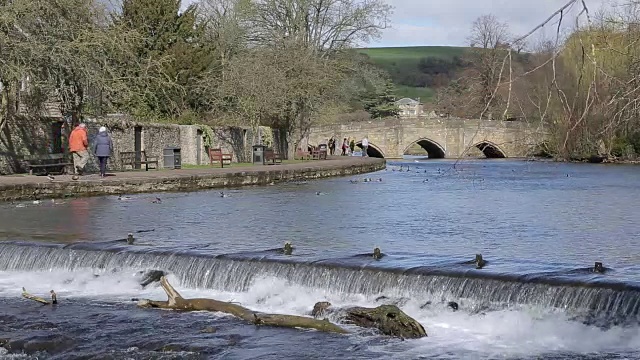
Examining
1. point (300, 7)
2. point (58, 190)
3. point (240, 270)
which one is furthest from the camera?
point (300, 7)

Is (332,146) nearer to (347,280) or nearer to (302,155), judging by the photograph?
(302,155)

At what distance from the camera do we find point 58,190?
2255 centimetres

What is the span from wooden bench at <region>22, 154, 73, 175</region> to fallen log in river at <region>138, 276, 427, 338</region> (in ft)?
53.3

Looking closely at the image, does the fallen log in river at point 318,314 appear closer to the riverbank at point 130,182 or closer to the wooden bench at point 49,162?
the riverbank at point 130,182

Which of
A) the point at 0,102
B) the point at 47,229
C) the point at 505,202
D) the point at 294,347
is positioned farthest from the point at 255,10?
the point at 294,347

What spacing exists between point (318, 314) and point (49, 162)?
1914 cm

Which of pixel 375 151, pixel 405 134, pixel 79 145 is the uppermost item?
pixel 405 134

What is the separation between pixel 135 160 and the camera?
31.5 m

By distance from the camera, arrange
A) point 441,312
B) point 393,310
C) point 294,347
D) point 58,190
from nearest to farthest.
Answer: point 294,347
point 393,310
point 441,312
point 58,190

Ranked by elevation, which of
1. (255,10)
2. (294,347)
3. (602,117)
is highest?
(255,10)

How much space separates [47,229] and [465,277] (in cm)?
879

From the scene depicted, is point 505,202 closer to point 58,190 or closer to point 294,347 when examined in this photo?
point 58,190

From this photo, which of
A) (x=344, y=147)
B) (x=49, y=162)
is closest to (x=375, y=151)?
(x=344, y=147)

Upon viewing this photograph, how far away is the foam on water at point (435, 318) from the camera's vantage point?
8711 mm
